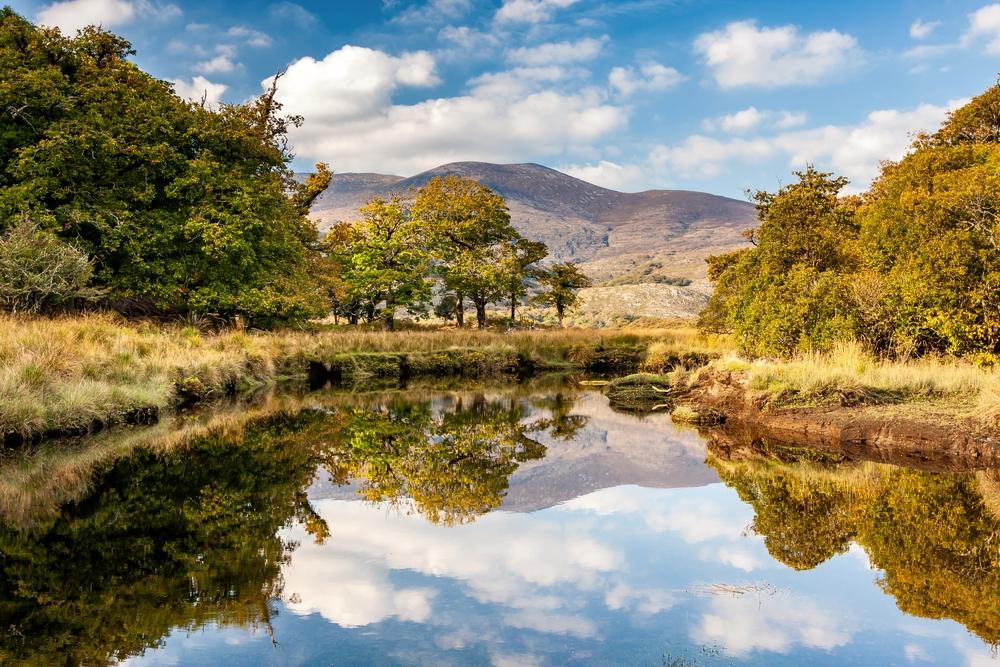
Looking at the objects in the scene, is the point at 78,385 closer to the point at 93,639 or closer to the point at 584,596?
the point at 93,639

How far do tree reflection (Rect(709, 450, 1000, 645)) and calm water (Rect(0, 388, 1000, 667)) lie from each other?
0.11ft

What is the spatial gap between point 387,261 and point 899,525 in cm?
3493

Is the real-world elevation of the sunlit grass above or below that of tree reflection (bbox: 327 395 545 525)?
above

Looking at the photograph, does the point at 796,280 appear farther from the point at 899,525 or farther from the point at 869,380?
the point at 899,525

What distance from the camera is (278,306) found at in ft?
99.0

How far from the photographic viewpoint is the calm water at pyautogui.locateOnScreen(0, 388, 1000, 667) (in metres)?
5.05

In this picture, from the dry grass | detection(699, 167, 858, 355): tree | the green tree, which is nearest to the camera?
the dry grass

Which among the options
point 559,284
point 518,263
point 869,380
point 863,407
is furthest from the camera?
point 559,284

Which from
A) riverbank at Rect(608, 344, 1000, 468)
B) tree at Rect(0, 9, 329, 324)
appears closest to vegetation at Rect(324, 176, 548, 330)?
tree at Rect(0, 9, 329, 324)

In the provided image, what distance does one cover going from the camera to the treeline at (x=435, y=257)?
131 feet

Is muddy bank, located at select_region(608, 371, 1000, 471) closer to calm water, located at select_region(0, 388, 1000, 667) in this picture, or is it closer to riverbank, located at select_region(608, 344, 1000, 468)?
riverbank, located at select_region(608, 344, 1000, 468)

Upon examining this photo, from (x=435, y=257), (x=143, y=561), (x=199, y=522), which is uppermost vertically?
(x=435, y=257)

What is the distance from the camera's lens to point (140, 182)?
28125 mm

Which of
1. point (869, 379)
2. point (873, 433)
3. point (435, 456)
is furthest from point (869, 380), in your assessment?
point (435, 456)
